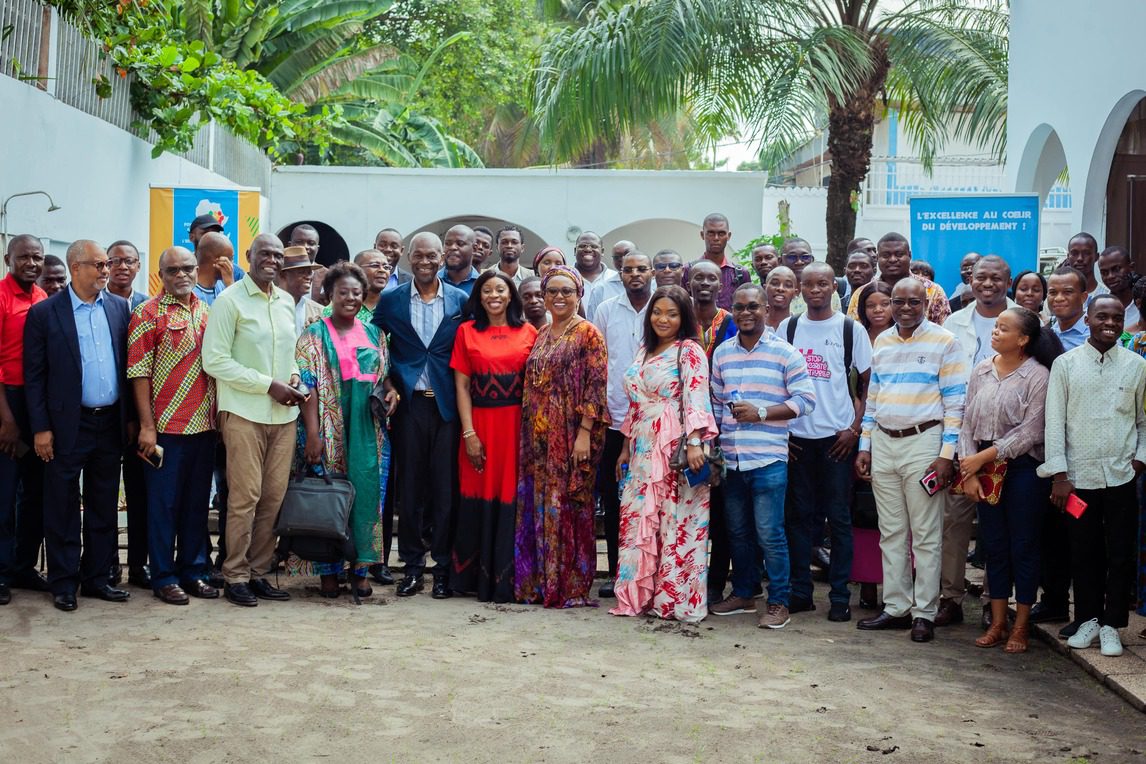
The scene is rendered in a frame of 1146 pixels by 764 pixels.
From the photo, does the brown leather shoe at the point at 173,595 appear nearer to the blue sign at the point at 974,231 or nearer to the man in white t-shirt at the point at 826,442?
the man in white t-shirt at the point at 826,442

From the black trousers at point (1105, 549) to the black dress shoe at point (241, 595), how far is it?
4421 millimetres

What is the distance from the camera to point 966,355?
267 inches

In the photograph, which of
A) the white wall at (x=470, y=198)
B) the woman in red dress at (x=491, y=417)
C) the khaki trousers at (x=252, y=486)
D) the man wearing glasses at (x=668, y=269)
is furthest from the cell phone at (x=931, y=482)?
the white wall at (x=470, y=198)

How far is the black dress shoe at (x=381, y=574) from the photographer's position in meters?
7.92

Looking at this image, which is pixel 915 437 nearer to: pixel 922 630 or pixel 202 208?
pixel 922 630

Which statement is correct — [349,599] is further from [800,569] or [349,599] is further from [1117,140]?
[1117,140]

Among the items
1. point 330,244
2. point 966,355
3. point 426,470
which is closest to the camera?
point 966,355

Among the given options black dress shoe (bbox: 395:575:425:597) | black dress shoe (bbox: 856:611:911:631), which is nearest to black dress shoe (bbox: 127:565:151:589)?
black dress shoe (bbox: 395:575:425:597)

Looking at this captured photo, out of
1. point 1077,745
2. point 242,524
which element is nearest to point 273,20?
point 242,524

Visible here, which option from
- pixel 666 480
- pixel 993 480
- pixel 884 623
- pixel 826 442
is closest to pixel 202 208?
pixel 666 480

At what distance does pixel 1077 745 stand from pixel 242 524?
450 centimetres

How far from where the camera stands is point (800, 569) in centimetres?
732

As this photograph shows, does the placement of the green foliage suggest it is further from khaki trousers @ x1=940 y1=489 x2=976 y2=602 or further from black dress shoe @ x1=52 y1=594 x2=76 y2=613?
khaki trousers @ x1=940 y1=489 x2=976 y2=602

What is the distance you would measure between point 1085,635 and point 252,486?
4.50m
